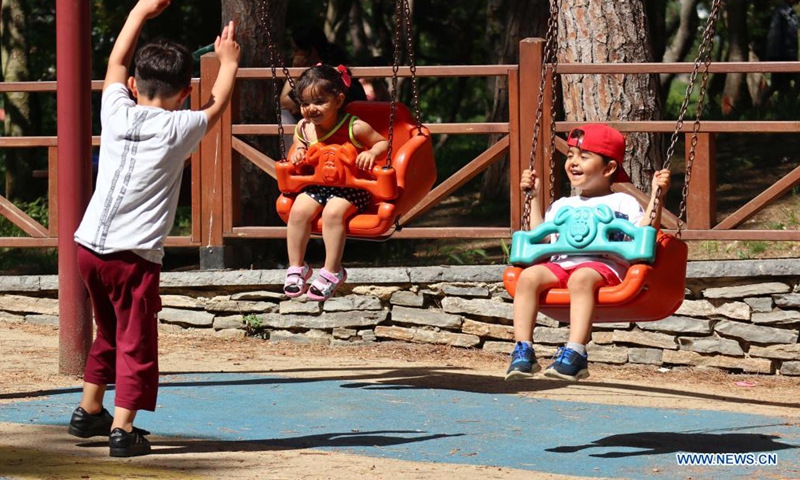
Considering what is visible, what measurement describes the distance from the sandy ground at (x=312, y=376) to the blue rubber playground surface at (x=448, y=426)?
20 cm

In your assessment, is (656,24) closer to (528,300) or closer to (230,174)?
(230,174)

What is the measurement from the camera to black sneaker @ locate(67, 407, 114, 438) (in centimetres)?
578

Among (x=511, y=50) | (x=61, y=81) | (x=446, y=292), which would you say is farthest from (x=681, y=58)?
(x=61, y=81)

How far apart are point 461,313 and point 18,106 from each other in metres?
8.01

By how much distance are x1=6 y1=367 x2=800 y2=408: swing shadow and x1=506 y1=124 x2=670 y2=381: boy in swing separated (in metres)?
1.88

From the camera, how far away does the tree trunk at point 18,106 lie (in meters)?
15.1

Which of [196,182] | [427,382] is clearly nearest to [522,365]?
[427,382]

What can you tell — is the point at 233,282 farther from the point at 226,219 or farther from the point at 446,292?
the point at 446,292

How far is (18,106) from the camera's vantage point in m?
15.2

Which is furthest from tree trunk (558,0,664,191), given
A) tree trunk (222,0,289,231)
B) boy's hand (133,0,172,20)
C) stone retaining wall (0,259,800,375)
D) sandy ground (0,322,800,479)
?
boy's hand (133,0,172,20)

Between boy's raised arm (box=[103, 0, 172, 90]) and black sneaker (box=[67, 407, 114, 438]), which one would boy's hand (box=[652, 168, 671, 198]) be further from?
black sneaker (box=[67, 407, 114, 438])

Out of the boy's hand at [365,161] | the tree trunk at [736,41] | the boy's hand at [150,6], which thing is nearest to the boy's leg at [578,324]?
the boy's hand at [365,161]

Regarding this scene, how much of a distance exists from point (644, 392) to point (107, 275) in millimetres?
3704

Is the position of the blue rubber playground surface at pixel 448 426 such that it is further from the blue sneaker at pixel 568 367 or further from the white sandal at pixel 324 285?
the white sandal at pixel 324 285
